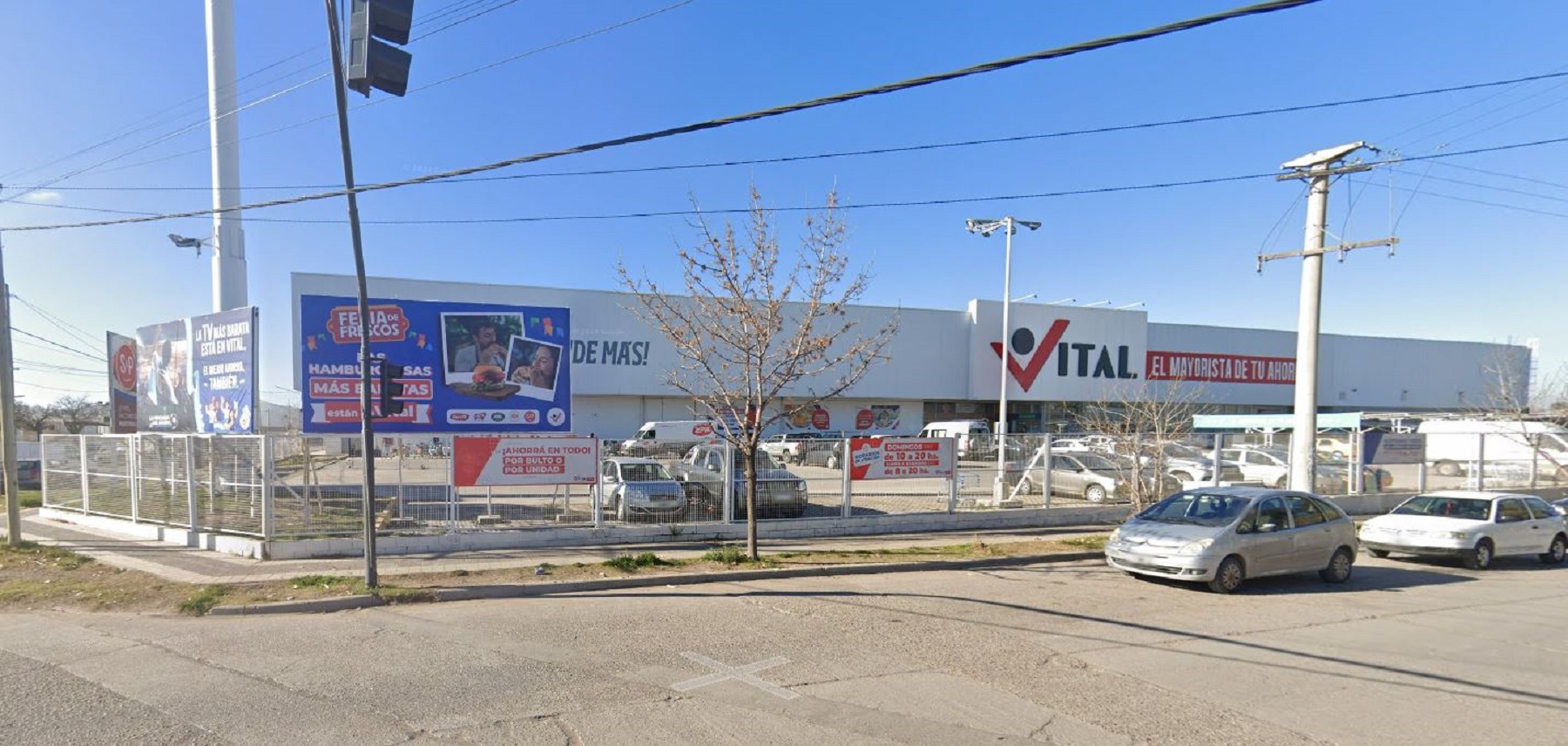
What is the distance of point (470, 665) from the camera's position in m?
6.52

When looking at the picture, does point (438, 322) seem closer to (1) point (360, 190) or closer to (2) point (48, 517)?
(1) point (360, 190)

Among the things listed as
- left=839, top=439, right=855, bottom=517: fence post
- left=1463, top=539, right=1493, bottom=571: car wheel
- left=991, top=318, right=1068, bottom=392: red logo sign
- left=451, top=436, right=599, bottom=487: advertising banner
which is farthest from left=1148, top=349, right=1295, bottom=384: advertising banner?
left=451, top=436, right=599, bottom=487: advertising banner

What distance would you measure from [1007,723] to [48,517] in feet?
70.8

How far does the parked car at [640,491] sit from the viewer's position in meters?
14.3

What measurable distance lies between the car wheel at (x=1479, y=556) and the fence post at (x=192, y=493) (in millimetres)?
21484

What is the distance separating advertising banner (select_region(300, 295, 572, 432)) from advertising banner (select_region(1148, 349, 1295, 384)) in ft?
139

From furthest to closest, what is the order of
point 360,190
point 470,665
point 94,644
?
point 360,190 < point 94,644 < point 470,665

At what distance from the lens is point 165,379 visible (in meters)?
17.5

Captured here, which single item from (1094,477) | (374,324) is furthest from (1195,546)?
(374,324)

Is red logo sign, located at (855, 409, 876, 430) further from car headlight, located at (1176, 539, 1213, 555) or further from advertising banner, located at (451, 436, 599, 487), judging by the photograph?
car headlight, located at (1176, 539, 1213, 555)

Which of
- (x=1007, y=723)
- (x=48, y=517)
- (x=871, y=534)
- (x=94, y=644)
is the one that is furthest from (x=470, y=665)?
(x=48, y=517)

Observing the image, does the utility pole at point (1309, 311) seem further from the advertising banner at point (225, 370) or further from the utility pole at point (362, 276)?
the advertising banner at point (225, 370)

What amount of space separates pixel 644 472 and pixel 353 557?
5.01 m

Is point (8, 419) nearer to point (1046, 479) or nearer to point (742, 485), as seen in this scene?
point (742, 485)
